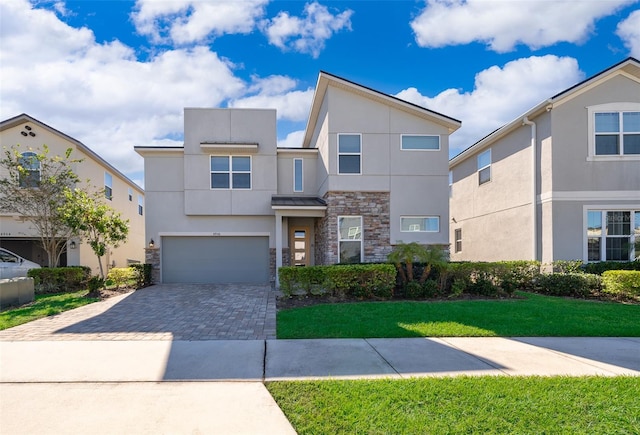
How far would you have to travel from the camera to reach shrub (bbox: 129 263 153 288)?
13.6m

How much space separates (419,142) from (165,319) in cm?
1042

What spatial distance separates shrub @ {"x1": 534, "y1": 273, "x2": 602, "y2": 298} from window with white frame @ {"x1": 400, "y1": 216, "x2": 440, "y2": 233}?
3.85m

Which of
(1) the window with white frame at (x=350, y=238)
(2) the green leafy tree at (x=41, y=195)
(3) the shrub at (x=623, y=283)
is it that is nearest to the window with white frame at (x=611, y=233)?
(3) the shrub at (x=623, y=283)

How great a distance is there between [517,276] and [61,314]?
12894 millimetres

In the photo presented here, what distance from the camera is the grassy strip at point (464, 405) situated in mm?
3355

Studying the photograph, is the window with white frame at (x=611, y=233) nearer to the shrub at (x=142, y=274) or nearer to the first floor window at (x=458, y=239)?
the first floor window at (x=458, y=239)

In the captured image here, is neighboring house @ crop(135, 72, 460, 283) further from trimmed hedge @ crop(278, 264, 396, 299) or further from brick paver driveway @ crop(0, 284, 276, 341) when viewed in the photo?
brick paver driveway @ crop(0, 284, 276, 341)


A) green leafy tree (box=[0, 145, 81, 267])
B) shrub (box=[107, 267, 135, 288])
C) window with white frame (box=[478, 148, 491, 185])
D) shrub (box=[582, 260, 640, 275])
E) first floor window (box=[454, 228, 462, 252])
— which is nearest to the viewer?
shrub (box=[582, 260, 640, 275])

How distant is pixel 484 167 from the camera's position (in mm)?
16641

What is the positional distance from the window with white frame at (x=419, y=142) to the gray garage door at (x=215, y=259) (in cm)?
701

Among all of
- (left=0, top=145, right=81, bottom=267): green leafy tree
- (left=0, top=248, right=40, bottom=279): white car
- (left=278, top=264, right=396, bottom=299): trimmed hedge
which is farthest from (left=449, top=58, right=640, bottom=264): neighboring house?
(left=0, top=248, right=40, bottom=279): white car

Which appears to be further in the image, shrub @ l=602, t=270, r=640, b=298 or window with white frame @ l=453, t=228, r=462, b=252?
window with white frame @ l=453, t=228, r=462, b=252

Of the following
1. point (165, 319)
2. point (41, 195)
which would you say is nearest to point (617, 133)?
point (165, 319)

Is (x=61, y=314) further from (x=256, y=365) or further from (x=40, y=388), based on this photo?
(x=256, y=365)
